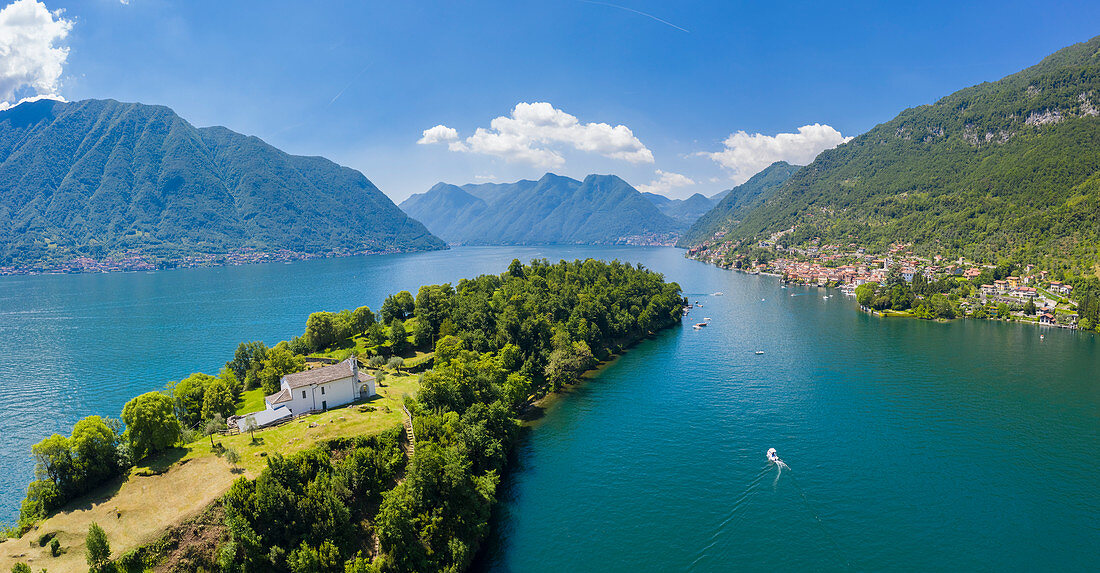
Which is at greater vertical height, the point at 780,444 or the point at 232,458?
the point at 232,458

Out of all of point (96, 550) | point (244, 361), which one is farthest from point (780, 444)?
point (244, 361)

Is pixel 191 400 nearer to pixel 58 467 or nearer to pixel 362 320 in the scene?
pixel 58 467

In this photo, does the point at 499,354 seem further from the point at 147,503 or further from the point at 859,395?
the point at 859,395

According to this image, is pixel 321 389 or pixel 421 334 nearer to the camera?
pixel 321 389

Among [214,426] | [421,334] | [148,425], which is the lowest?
[214,426]

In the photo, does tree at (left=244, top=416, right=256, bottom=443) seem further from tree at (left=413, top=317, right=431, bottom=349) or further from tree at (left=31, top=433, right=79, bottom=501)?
tree at (left=413, top=317, right=431, bottom=349)

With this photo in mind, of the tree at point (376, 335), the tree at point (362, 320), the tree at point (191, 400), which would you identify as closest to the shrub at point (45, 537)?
the tree at point (191, 400)

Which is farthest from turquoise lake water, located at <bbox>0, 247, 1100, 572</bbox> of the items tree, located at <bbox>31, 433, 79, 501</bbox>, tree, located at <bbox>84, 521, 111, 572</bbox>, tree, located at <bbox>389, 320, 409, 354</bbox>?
tree, located at <bbox>389, 320, 409, 354</bbox>
